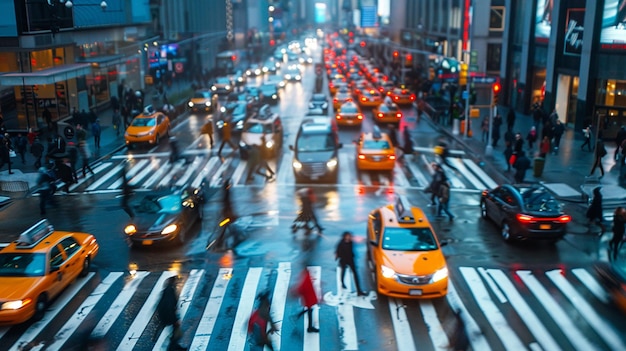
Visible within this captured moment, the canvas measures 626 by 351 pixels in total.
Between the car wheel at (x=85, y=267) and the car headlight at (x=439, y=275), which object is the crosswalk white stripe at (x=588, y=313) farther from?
the car wheel at (x=85, y=267)

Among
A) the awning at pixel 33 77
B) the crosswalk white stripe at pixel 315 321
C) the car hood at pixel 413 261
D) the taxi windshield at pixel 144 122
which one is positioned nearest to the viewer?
the crosswalk white stripe at pixel 315 321

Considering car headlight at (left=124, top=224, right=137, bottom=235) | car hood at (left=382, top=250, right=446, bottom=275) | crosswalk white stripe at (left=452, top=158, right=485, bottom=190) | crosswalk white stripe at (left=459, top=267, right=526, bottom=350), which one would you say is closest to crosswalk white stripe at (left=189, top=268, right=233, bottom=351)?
car headlight at (left=124, top=224, right=137, bottom=235)

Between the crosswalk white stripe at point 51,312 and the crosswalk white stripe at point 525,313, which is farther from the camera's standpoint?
the crosswalk white stripe at point 51,312

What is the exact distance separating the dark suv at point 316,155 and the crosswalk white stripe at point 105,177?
296 inches

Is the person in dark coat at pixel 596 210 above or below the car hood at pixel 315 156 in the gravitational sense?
below

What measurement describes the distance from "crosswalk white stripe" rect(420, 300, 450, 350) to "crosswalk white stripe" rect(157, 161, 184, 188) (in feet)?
44.3

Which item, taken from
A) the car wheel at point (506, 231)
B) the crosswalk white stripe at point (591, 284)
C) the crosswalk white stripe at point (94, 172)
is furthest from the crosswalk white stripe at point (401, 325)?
the crosswalk white stripe at point (94, 172)

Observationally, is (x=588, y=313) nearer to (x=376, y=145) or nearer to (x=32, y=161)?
(x=376, y=145)

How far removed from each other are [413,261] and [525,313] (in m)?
2.45

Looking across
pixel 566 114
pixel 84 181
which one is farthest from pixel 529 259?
pixel 566 114

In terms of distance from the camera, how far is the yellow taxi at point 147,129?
32.7 metres

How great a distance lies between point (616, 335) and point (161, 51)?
169ft

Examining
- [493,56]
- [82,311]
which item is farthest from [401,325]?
[493,56]

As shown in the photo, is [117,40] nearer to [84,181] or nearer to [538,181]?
[84,181]
